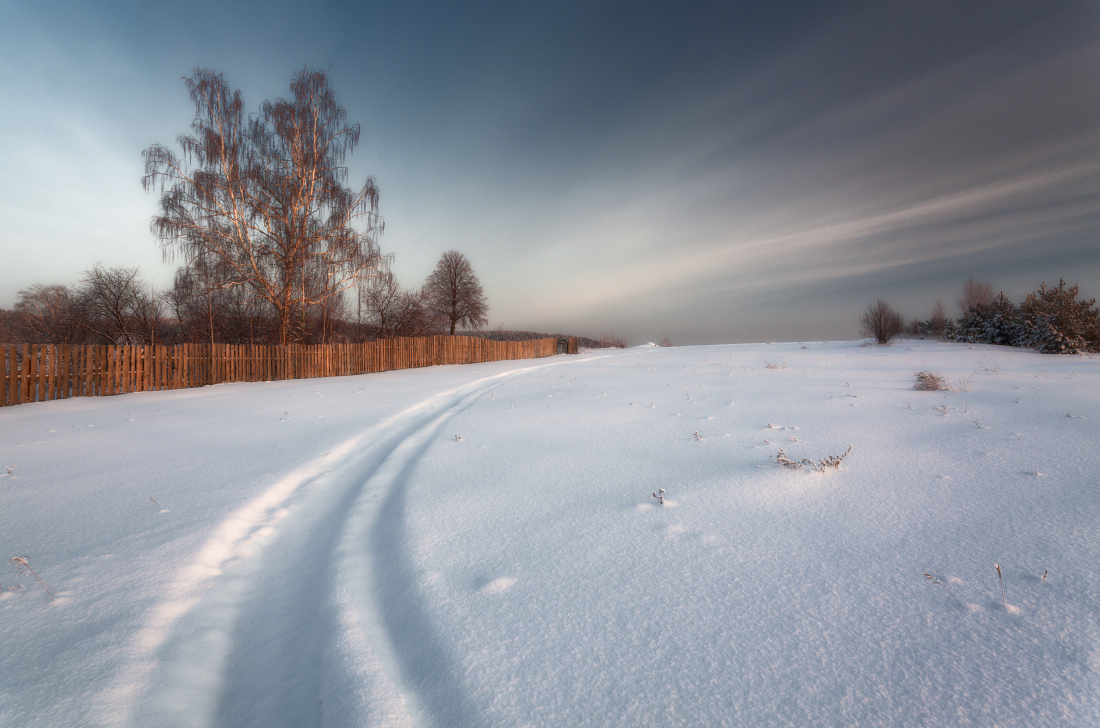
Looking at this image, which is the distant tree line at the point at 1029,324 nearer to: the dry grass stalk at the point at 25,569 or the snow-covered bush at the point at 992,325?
the snow-covered bush at the point at 992,325

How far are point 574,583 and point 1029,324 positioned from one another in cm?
2123

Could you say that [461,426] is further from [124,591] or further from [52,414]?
[52,414]

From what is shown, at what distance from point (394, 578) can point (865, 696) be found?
6.55 ft

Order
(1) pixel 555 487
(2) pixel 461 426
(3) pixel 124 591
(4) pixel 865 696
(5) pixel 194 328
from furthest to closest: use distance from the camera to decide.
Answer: (5) pixel 194 328
(2) pixel 461 426
(1) pixel 555 487
(3) pixel 124 591
(4) pixel 865 696

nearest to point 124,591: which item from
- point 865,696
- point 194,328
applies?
point 865,696

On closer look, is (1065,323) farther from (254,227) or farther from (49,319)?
(49,319)

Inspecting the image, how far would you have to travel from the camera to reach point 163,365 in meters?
10.3

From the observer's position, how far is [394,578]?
2092mm

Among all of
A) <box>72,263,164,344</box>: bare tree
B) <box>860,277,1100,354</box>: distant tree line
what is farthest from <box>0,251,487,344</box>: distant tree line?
<box>860,277,1100,354</box>: distant tree line

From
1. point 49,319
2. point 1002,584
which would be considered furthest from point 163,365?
point 49,319

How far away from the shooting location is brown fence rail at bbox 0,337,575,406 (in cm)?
805

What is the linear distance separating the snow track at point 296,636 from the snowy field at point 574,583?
0.01m

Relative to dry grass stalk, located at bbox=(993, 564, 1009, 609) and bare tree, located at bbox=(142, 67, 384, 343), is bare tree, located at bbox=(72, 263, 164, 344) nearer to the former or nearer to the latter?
bare tree, located at bbox=(142, 67, 384, 343)

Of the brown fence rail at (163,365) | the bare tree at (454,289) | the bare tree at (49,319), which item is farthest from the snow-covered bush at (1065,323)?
the bare tree at (49,319)
